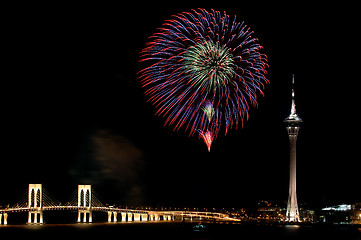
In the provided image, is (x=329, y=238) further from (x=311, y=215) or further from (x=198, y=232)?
(x=311, y=215)

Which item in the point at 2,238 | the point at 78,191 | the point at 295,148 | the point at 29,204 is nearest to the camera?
the point at 2,238

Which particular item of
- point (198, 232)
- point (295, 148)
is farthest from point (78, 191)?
A: point (295, 148)

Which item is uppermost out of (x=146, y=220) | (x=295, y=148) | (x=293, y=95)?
(x=293, y=95)

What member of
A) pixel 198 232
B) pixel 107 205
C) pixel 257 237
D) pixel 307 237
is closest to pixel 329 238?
pixel 307 237

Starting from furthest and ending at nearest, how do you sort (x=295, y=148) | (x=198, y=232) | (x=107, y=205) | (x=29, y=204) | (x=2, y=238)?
(x=107, y=205) < (x=29, y=204) < (x=295, y=148) < (x=198, y=232) < (x=2, y=238)

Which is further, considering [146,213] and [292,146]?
[146,213]

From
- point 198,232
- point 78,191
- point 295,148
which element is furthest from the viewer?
point 78,191

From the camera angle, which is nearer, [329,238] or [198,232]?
[329,238]

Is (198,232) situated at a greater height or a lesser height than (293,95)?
lesser

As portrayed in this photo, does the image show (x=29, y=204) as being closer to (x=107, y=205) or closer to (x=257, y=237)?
(x=107, y=205)
